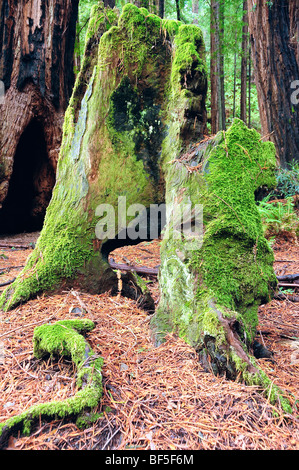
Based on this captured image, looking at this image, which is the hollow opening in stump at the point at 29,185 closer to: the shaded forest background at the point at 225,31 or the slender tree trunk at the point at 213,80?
the shaded forest background at the point at 225,31

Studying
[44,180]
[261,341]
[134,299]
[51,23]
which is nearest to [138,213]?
[134,299]

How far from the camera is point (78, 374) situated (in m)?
1.87

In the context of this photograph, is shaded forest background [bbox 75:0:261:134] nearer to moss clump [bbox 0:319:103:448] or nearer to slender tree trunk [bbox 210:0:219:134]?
slender tree trunk [bbox 210:0:219:134]

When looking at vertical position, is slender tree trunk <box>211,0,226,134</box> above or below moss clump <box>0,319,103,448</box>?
above

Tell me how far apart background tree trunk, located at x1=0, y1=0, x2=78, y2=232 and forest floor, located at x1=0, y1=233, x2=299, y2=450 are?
15.9 feet

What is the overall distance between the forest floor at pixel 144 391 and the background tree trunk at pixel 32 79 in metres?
4.84

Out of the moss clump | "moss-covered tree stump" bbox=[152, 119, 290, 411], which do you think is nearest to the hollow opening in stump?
"moss-covered tree stump" bbox=[152, 119, 290, 411]

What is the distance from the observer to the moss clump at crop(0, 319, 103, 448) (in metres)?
1.53

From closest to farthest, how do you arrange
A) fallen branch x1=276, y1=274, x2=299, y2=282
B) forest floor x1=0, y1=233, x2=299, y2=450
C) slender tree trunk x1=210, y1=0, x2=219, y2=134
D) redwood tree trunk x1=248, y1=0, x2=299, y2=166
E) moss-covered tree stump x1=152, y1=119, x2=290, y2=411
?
1. forest floor x1=0, y1=233, x2=299, y2=450
2. moss-covered tree stump x1=152, y1=119, x2=290, y2=411
3. fallen branch x1=276, y1=274, x2=299, y2=282
4. redwood tree trunk x1=248, y1=0, x2=299, y2=166
5. slender tree trunk x1=210, y1=0, x2=219, y2=134

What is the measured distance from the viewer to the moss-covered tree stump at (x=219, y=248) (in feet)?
7.90

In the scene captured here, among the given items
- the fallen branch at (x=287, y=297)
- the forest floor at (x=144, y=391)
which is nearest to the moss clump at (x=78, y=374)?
the forest floor at (x=144, y=391)

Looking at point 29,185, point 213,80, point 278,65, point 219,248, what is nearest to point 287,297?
point 219,248

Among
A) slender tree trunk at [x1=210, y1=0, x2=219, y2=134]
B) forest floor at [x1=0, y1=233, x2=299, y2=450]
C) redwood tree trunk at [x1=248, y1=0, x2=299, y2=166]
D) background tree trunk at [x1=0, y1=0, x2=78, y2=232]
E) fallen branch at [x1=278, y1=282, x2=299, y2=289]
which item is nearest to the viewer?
forest floor at [x1=0, y1=233, x2=299, y2=450]
